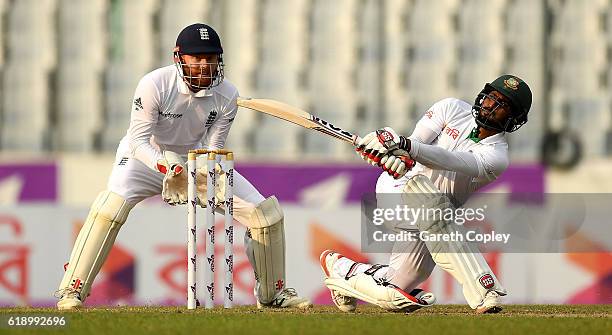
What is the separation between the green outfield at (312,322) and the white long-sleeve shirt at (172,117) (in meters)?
0.75

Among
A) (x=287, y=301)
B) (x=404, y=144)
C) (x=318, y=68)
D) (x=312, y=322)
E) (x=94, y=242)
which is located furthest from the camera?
(x=318, y=68)

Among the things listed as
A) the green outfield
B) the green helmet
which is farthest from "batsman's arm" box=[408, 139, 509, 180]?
the green outfield

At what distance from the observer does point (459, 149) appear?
5.77 metres

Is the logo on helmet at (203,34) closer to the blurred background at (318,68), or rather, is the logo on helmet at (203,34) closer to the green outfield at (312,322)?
the green outfield at (312,322)

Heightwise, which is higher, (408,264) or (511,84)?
(511,84)

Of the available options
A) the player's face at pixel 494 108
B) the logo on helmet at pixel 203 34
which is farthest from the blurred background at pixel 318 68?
the logo on helmet at pixel 203 34

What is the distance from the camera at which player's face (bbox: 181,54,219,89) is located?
18.7ft

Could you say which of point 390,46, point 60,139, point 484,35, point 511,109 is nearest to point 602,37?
point 484,35

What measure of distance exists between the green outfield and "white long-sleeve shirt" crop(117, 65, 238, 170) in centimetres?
75

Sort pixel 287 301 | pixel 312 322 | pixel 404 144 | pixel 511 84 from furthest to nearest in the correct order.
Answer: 1. pixel 287 301
2. pixel 511 84
3. pixel 404 144
4. pixel 312 322

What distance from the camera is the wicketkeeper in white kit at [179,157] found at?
5715mm

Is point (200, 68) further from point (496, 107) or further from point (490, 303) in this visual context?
point (490, 303)

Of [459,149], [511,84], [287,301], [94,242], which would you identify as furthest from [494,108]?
[94,242]

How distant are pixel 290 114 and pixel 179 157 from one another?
524mm
